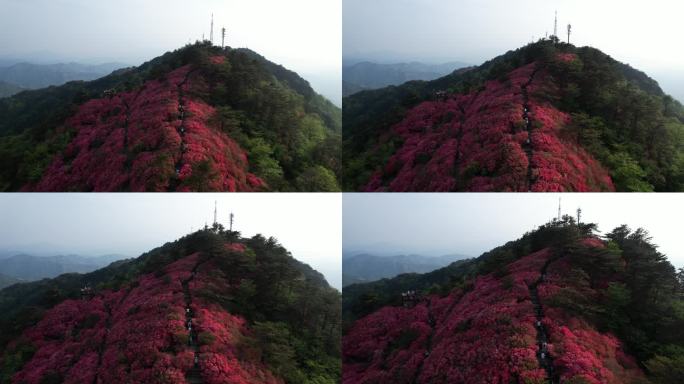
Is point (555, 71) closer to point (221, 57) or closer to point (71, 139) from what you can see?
point (221, 57)

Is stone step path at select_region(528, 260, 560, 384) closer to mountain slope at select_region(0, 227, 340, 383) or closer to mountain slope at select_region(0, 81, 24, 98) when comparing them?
mountain slope at select_region(0, 227, 340, 383)

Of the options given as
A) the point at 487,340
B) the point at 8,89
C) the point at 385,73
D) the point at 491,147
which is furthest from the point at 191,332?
the point at 8,89

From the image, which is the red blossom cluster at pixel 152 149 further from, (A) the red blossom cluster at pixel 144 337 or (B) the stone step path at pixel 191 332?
(B) the stone step path at pixel 191 332

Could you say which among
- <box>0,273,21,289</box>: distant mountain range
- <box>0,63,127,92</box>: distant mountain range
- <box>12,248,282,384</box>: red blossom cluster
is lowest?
<box>12,248,282,384</box>: red blossom cluster

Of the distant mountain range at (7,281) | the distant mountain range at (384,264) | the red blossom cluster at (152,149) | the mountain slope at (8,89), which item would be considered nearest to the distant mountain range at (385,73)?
the red blossom cluster at (152,149)

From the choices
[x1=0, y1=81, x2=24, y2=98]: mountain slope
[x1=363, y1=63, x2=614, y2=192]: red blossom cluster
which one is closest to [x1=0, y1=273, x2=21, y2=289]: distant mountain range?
[x1=0, y1=81, x2=24, y2=98]: mountain slope

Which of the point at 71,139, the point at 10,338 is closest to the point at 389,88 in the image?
the point at 71,139

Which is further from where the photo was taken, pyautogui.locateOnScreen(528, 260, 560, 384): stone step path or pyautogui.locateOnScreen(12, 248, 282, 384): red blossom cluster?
pyautogui.locateOnScreen(12, 248, 282, 384): red blossom cluster
